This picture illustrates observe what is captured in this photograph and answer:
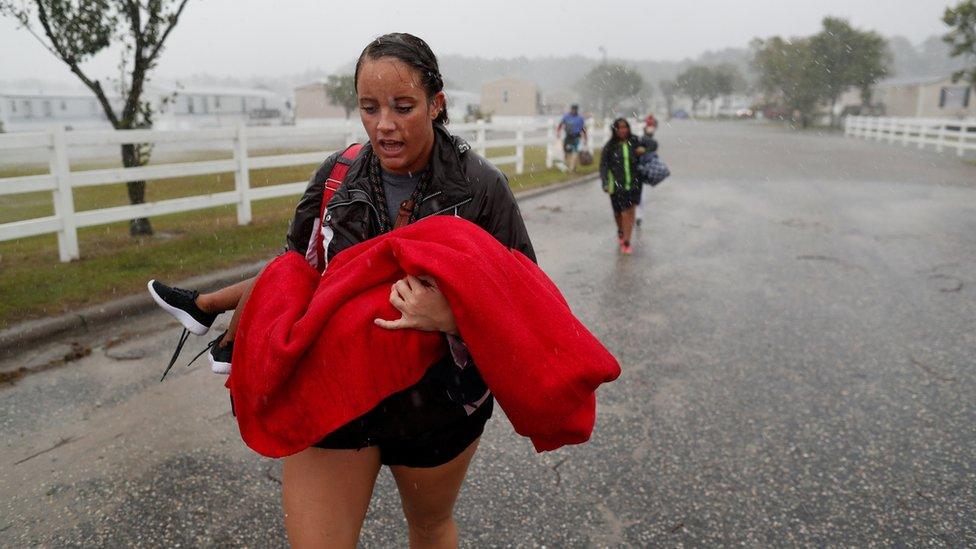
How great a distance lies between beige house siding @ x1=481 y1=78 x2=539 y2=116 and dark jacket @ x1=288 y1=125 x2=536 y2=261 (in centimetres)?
8454

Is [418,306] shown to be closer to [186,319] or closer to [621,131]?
[186,319]

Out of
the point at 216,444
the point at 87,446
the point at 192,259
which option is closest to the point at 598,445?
the point at 216,444

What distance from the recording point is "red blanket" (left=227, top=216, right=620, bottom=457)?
1646 mm

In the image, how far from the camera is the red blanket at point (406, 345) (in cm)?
165

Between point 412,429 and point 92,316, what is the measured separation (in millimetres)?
4983

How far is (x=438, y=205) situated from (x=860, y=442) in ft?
10.2

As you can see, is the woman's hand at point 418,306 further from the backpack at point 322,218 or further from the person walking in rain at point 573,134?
the person walking in rain at point 573,134

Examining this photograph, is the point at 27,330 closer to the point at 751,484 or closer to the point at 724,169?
the point at 751,484

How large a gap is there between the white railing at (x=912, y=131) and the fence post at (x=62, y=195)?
86.6 feet

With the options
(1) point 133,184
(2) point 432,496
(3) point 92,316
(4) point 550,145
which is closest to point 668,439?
(2) point 432,496

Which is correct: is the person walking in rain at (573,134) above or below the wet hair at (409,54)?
below

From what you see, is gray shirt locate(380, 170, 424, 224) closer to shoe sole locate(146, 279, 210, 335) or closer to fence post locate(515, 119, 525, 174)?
shoe sole locate(146, 279, 210, 335)

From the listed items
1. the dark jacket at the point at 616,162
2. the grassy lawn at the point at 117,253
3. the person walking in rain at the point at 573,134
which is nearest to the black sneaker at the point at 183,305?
the grassy lawn at the point at 117,253

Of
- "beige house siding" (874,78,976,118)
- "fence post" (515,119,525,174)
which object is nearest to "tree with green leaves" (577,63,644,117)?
"beige house siding" (874,78,976,118)
